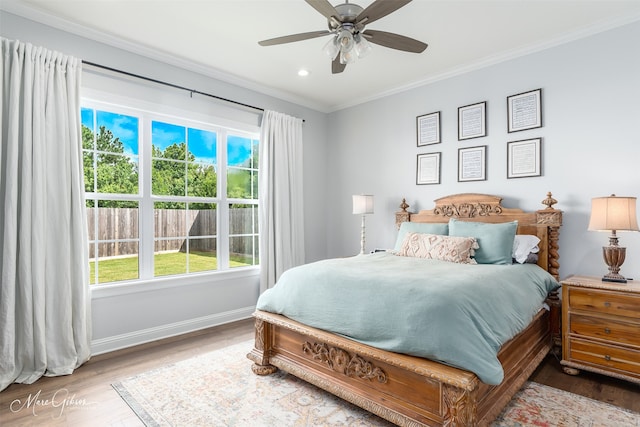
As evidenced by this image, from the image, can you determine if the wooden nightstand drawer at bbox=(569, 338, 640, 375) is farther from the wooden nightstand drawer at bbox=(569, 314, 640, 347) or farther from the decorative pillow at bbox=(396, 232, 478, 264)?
the decorative pillow at bbox=(396, 232, 478, 264)

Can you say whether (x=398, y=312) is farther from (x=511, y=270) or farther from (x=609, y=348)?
(x=609, y=348)

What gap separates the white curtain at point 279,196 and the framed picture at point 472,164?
1973mm

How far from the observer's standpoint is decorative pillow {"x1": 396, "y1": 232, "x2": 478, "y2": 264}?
3.01m

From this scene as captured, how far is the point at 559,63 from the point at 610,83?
450mm

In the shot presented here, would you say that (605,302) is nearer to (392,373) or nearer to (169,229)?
(392,373)

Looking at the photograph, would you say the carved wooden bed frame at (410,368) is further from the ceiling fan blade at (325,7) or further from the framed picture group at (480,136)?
the ceiling fan blade at (325,7)

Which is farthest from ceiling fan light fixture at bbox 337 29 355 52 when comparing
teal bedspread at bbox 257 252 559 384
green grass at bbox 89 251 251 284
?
green grass at bbox 89 251 251 284

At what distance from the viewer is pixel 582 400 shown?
7.32ft

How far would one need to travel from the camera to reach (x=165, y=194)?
360 cm

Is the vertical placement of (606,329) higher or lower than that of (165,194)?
lower

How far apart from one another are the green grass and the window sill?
107 mm

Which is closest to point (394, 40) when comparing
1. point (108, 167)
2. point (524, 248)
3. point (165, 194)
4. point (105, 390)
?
point (524, 248)

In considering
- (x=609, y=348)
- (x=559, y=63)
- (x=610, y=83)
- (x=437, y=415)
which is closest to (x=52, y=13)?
(x=437, y=415)

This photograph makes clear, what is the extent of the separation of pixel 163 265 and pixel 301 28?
2638mm
